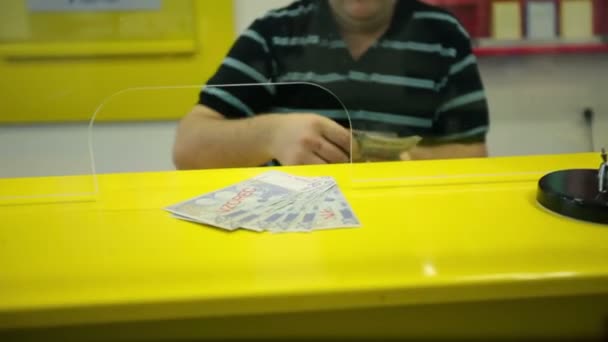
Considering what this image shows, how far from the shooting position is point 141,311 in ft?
2.29

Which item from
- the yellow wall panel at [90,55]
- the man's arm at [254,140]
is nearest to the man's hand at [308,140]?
the man's arm at [254,140]

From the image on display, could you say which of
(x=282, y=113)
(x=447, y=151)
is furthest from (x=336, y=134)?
(x=447, y=151)

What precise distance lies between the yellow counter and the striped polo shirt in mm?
669

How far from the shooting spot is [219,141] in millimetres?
1473

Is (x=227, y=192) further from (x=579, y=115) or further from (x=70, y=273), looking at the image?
(x=579, y=115)

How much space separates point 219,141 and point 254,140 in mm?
89

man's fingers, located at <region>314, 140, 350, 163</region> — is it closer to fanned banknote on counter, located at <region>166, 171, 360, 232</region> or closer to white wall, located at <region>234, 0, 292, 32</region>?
fanned banknote on counter, located at <region>166, 171, 360, 232</region>

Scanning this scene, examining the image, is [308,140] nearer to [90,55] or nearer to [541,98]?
[90,55]

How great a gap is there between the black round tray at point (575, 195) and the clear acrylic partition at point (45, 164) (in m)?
0.76

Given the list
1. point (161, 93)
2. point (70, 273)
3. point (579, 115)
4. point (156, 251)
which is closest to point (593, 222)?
point (156, 251)

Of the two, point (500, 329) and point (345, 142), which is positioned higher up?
point (345, 142)

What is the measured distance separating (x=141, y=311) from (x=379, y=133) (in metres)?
0.95

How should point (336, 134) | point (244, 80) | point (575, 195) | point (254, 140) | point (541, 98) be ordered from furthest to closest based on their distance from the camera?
point (541, 98) → point (244, 80) → point (254, 140) → point (336, 134) → point (575, 195)

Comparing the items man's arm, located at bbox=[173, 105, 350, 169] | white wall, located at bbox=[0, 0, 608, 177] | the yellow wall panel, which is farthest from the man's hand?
white wall, located at bbox=[0, 0, 608, 177]
